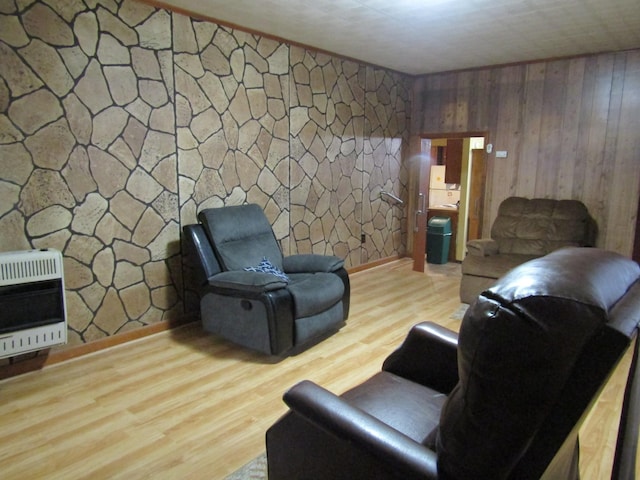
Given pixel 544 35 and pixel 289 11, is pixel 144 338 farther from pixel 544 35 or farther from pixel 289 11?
pixel 544 35

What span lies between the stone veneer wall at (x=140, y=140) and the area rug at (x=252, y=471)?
6.02 feet

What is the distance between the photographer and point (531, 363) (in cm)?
91

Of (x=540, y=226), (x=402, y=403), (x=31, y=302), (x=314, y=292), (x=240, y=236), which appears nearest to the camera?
(x=402, y=403)

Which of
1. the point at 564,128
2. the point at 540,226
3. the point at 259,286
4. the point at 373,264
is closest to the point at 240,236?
the point at 259,286

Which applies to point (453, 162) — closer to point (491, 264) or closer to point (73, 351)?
point (491, 264)

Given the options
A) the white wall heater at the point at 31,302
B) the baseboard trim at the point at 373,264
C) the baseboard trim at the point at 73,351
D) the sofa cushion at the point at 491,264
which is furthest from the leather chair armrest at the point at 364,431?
the baseboard trim at the point at 373,264

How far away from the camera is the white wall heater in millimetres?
2648

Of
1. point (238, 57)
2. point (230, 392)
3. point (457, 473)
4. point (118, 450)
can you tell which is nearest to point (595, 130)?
point (238, 57)

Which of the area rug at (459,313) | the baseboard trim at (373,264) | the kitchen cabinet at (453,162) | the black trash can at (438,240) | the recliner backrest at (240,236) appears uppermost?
the kitchen cabinet at (453,162)

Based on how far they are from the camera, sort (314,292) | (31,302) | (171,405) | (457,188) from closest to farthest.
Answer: (171,405)
(31,302)
(314,292)
(457,188)

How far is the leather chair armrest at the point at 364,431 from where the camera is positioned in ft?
3.72

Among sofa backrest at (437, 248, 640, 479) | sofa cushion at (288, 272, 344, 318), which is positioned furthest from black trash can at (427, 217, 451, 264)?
sofa backrest at (437, 248, 640, 479)

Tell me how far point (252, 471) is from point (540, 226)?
4.10m

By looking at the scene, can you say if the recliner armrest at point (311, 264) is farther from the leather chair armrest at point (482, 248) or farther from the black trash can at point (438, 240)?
the black trash can at point (438, 240)
